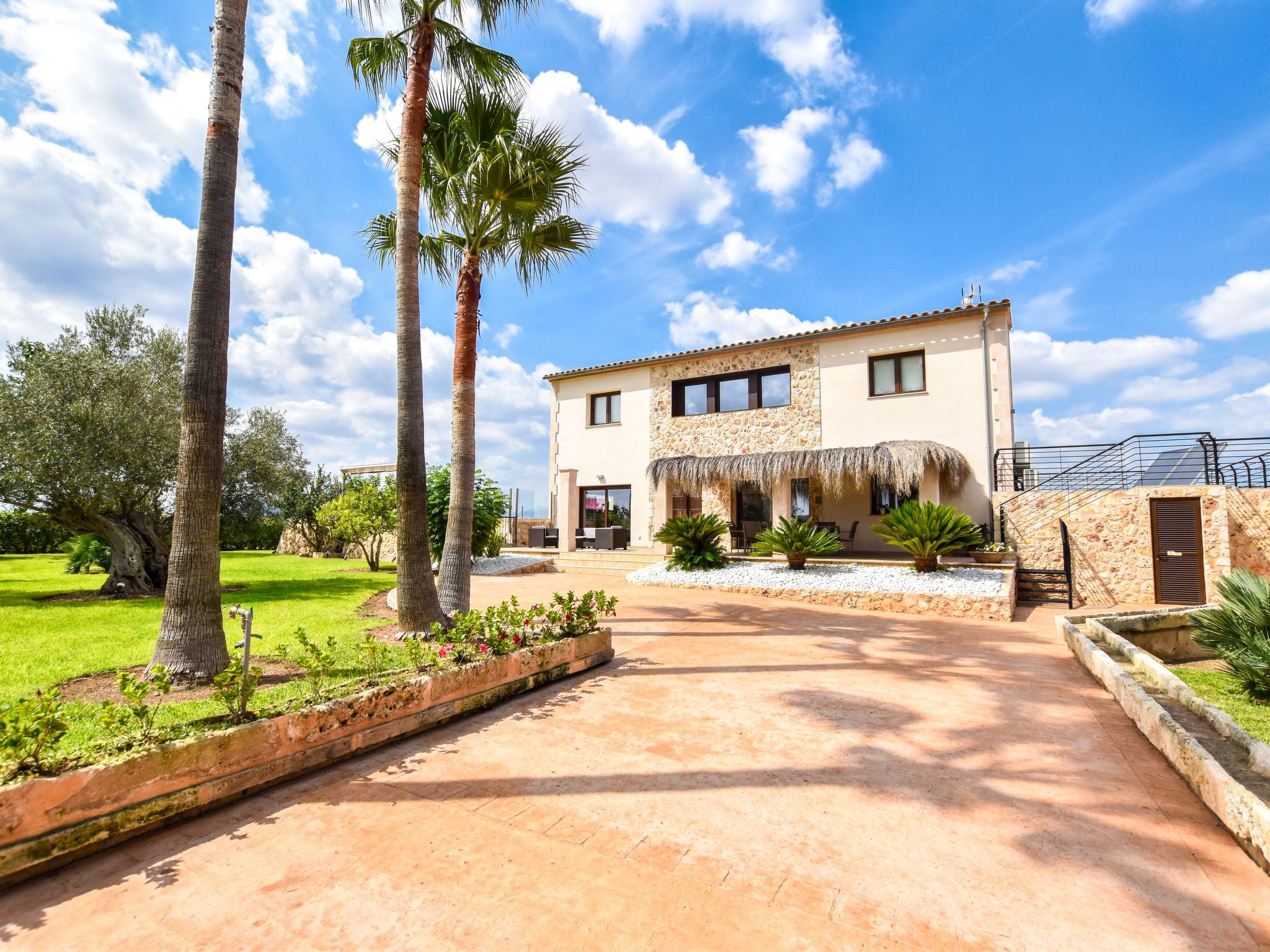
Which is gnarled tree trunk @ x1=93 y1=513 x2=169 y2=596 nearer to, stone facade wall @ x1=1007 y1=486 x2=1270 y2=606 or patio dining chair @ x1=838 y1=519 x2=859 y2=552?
patio dining chair @ x1=838 y1=519 x2=859 y2=552

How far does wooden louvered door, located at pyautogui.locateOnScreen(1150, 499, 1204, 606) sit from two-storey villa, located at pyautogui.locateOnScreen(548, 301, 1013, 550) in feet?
11.1

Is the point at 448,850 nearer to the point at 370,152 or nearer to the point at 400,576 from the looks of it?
the point at 400,576

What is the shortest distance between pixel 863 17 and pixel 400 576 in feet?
38.5

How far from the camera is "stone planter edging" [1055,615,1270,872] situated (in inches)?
101

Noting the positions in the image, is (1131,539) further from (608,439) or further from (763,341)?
(608,439)

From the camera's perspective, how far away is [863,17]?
9.46 metres

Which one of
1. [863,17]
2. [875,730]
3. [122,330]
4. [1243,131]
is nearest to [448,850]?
[875,730]

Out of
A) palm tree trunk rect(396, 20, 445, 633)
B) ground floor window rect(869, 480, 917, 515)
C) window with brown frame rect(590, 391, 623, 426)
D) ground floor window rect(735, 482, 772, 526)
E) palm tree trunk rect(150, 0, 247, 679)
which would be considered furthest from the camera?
window with brown frame rect(590, 391, 623, 426)

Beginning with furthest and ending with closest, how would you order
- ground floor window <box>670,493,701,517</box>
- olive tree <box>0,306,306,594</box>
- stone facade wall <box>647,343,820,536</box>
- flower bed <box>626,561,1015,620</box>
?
1. ground floor window <box>670,493,701,517</box>
2. stone facade wall <box>647,343,820,536</box>
3. flower bed <box>626,561,1015,620</box>
4. olive tree <box>0,306,306,594</box>

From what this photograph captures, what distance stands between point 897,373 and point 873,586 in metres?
7.52

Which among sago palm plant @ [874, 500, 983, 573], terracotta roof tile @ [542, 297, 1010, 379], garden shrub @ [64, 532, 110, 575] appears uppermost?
terracotta roof tile @ [542, 297, 1010, 379]

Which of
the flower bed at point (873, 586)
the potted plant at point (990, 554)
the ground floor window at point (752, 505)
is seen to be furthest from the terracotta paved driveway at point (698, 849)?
the ground floor window at point (752, 505)

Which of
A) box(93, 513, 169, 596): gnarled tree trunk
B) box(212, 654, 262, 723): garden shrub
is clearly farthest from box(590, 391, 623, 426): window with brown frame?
box(212, 654, 262, 723): garden shrub

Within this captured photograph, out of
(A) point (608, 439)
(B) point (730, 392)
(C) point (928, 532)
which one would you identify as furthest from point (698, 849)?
(A) point (608, 439)
